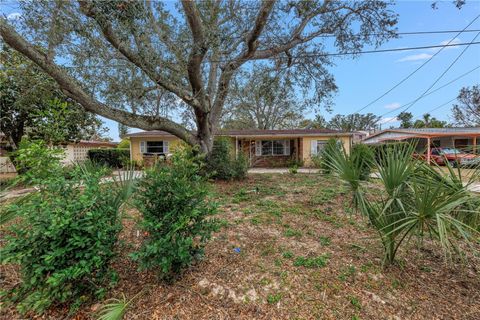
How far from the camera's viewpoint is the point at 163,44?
602cm

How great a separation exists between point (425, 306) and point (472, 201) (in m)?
1.23

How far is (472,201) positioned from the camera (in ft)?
8.02

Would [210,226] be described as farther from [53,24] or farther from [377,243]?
[53,24]

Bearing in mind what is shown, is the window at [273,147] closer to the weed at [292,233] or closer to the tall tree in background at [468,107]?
the weed at [292,233]

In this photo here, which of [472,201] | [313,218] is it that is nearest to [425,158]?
[472,201]

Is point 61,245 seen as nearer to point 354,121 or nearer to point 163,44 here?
point 163,44

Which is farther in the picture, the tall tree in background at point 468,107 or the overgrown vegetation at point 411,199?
the tall tree in background at point 468,107

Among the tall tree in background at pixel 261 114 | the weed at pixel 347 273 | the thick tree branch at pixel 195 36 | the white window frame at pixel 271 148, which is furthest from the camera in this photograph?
the tall tree in background at pixel 261 114

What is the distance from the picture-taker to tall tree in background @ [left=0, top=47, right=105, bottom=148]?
10.8 feet

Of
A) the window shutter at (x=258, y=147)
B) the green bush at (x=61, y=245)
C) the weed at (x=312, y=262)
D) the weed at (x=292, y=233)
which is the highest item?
the window shutter at (x=258, y=147)

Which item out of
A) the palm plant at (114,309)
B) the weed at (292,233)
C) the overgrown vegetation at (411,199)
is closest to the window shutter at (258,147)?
the weed at (292,233)

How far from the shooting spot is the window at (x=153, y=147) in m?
16.1

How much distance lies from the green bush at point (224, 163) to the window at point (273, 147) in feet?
26.6

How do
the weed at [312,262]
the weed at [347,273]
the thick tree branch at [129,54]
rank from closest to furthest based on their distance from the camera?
the weed at [347,273] → the weed at [312,262] → the thick tree branch at [129,54]
